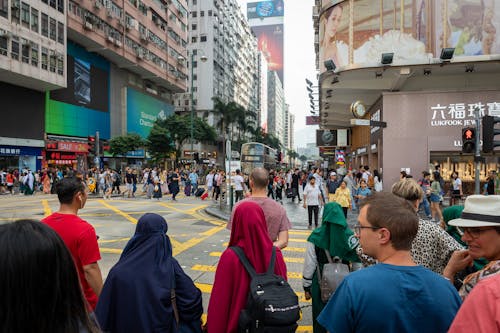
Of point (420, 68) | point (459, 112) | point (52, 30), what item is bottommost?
point (459, 112)

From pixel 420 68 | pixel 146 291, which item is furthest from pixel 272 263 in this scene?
pixel 420 68

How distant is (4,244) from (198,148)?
77.9 m

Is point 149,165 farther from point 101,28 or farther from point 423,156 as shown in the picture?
point 423,156

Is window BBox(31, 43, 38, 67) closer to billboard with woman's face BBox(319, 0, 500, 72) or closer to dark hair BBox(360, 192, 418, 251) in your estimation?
billboard with woman's face BBox(319, 0, 500, 72)

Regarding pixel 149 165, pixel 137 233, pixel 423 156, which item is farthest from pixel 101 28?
pixel 137 233

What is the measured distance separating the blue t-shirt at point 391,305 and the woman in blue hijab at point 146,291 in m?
→ 1.28

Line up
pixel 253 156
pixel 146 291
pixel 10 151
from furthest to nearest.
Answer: pixel 253 156 < pixel 10 151 < pixel 146 291

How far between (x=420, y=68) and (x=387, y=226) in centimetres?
2096

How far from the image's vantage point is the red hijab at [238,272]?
259cm

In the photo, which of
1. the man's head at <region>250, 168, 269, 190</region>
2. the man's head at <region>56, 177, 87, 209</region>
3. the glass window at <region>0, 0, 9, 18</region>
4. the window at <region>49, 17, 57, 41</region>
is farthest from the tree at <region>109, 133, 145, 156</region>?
the man's head at <region>56, 177, 87, 209</region>

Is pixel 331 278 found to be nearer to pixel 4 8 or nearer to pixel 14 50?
pixel 14 50

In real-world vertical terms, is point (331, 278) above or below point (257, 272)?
below

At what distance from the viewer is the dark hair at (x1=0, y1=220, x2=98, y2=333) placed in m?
1.06

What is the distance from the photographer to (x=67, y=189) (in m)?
3.46
